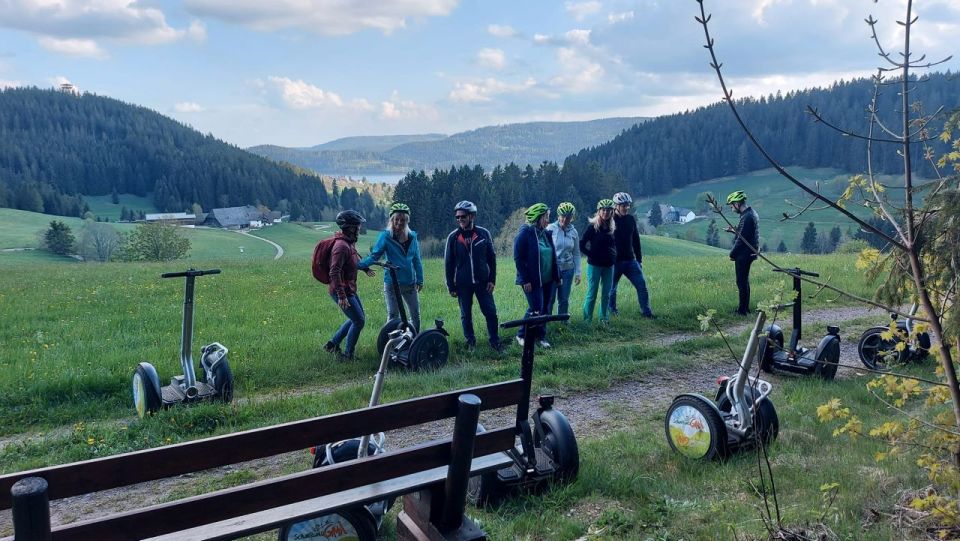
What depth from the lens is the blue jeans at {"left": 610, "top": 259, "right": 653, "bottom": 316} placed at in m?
11.7

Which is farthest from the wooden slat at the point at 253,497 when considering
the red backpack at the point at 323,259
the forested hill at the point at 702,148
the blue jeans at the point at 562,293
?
the forested hill at the point at 702,148

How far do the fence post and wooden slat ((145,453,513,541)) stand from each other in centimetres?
70

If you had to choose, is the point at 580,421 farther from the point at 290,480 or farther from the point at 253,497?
the point at 253,497

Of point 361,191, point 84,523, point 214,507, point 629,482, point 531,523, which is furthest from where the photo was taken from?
point 361,191

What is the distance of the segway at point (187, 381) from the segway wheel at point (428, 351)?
7.66 feet

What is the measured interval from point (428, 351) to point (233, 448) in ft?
18.9

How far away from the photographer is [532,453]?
4.90 metres

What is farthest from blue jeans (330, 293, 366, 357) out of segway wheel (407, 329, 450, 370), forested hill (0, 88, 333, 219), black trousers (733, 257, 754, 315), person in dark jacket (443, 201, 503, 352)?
forested hill (0, 88, 333, 219)

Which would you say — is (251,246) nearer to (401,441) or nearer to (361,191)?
(361,191)

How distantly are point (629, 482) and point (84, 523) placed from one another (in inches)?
146

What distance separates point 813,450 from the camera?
5.69m

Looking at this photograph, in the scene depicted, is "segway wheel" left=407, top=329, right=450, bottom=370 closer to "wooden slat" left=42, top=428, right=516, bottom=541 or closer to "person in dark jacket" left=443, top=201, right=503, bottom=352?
"person in dark jacket" left=443, top=201, right=503, bottom=352

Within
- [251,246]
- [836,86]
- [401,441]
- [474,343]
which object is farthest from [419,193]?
[836,86]

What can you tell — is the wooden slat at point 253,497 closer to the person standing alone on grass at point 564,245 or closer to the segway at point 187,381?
the segway at point 187,381
